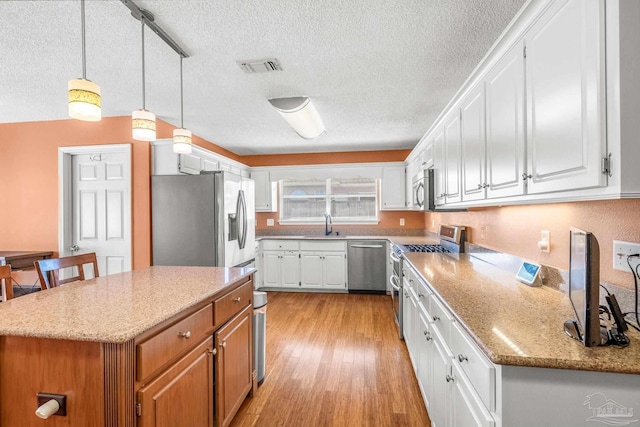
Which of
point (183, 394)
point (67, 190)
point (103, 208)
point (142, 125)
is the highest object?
point (142, 125)

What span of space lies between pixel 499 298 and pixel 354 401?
1266 millimetres

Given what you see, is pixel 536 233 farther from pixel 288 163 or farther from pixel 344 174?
pixel 288 163

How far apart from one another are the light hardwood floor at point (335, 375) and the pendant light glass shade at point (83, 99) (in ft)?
6.35

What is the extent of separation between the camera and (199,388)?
1.48 meters

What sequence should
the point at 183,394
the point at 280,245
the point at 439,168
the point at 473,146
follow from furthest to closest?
the point at 280,245
the point at 439,168
the point at 473,146
the point at 183,394

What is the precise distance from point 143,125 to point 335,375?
2263 mm

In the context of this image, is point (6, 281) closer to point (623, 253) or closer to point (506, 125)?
point (506, 125)

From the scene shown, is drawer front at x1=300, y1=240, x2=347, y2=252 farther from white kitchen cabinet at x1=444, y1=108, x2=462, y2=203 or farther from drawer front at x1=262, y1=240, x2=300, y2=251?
white kitchen cabinet at x1=444, y1=108, x2=462, y2=203

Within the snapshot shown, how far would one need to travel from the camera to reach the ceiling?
1679 mm

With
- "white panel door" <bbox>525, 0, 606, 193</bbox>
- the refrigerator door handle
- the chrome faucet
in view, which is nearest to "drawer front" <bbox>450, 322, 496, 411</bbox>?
"white panel door" <bbox>525, 0, 606, 193</bbox>

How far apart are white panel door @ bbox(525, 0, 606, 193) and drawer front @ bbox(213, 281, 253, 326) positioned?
1.65m

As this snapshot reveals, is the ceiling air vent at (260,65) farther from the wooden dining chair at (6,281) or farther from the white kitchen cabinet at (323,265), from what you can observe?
the white kitchen cabinet at (323,265)

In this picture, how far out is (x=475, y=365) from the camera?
108 cm

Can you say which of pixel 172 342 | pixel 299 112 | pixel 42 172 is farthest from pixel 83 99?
pixel 42 172
